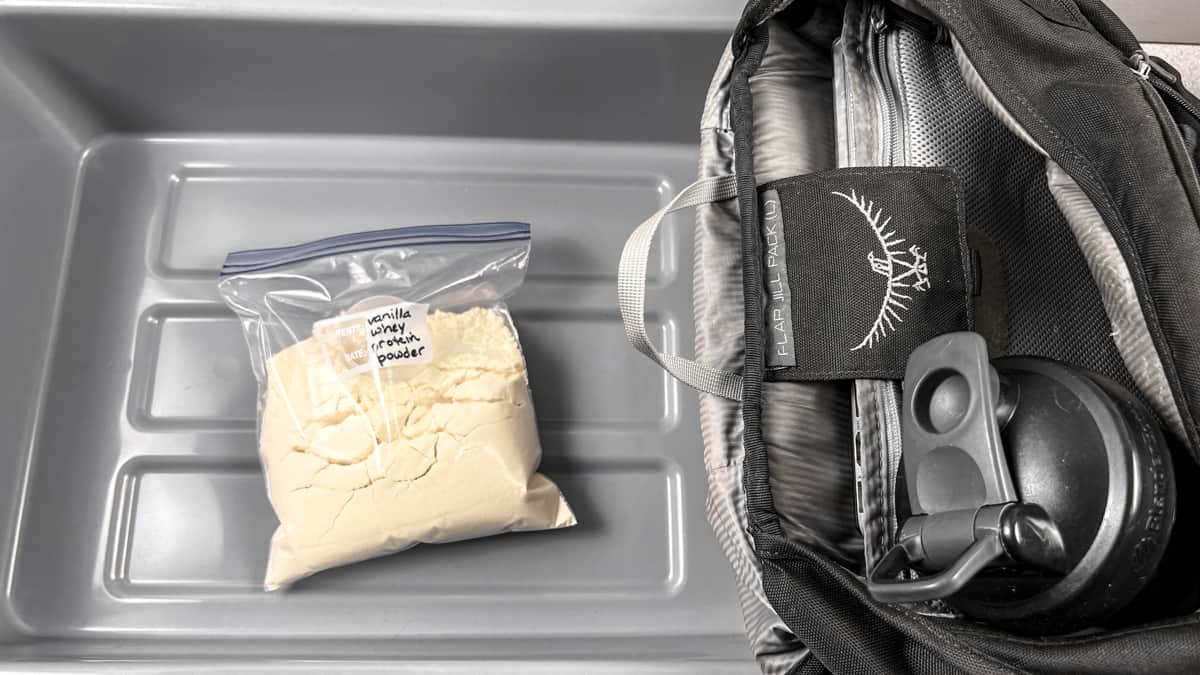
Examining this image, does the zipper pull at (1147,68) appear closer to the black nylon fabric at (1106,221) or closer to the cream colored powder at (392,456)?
the black nylon fabric at (1106,221)

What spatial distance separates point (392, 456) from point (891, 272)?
390mm

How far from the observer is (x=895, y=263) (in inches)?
21.5

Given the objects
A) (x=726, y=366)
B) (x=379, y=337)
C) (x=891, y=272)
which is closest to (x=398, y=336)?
(x=379, y=337)

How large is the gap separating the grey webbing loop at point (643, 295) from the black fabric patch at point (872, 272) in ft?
0.13

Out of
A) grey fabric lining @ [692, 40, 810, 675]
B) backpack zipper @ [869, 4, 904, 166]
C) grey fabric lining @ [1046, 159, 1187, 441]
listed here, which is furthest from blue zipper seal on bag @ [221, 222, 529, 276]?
grey fabric lining @ [1046, 159, 1187, 441]

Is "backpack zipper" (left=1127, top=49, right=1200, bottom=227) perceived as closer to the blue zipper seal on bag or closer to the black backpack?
the black backpack

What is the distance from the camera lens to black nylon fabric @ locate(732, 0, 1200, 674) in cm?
42

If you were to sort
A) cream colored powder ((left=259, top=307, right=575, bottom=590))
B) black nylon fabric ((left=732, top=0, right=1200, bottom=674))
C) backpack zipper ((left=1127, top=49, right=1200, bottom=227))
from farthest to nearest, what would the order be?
cream colored powder ((left=259, top=307, right=575, bottom=590))
backpack zipper ((left=1127, top=49, right=1200, bottom=227))
black nylon fabric ((left=732, top=0, right=1200, bottom=674))

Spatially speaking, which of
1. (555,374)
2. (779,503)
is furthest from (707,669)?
(555,374)

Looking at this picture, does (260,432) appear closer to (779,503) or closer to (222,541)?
(222,541)

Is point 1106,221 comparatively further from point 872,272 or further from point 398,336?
point 398,336

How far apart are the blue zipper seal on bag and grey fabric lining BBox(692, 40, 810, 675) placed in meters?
0.22

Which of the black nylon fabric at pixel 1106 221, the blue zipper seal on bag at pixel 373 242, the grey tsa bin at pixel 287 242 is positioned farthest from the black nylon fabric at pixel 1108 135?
the blue zipper seal on bag at pixel 373 242

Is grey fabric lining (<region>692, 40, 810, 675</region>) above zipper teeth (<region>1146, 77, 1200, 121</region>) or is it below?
below
